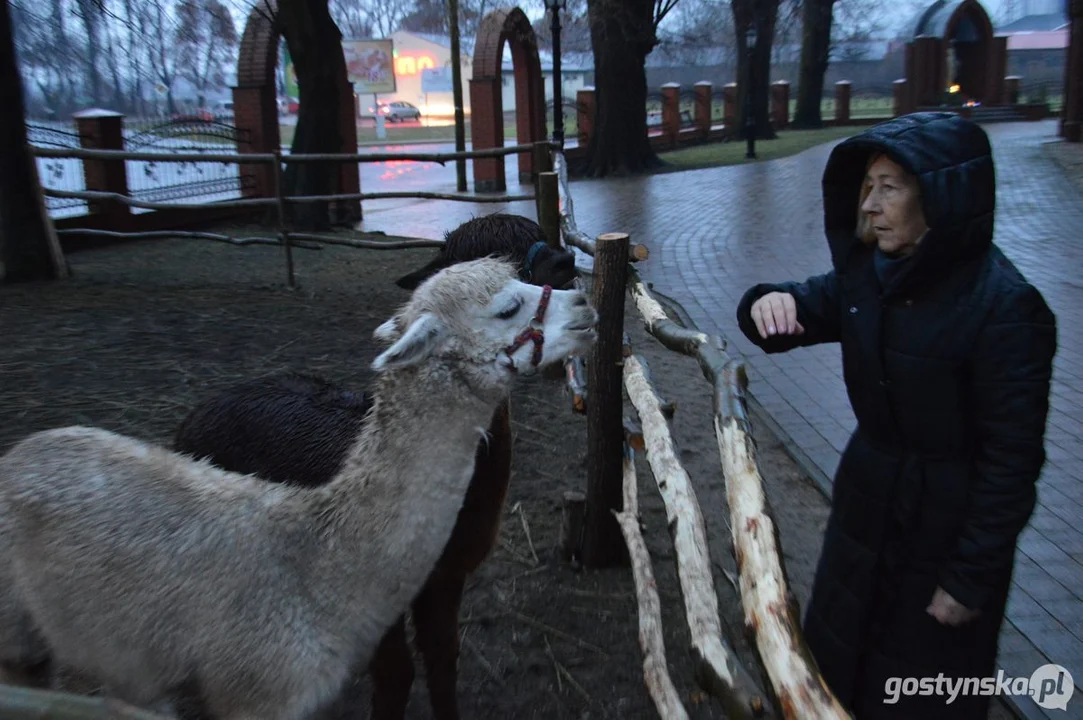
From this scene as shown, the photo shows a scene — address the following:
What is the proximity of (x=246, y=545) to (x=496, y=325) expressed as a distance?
2.80 feet

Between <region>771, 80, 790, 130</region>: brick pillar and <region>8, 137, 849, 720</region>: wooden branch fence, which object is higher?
<region>771, 80, 790, 130</region>: brick pillar

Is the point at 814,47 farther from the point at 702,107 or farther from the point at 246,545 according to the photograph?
the point at 246,545

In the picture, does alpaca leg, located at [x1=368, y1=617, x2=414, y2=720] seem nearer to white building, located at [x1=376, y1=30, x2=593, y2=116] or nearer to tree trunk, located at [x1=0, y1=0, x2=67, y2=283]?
tree trunk, located at [x1=0, y1=0, x2=67, y2=283]

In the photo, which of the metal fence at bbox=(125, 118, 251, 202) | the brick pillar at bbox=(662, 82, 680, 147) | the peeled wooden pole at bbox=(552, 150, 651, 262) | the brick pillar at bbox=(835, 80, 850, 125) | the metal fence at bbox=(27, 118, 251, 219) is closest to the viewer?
the peeled wooden pole at bbox=(552, 150, 651, 262)

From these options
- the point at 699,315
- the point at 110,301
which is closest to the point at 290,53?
the point at 110,301

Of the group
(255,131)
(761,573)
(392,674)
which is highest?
(255,131)

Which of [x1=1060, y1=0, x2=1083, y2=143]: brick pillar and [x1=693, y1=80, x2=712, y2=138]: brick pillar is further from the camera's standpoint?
[x1=693, y1=80, x2=712, y2=138]: brick pillar

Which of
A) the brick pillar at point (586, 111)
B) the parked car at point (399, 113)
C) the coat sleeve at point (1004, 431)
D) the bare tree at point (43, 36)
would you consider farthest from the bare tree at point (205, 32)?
the parked car at point (399, 113)

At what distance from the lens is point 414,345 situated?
232cm

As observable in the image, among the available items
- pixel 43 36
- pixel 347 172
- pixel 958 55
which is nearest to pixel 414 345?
pixel 43 36

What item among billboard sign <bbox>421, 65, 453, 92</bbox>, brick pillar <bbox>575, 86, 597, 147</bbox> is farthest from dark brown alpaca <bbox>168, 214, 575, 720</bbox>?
billboard sign <bbox>421, 65, 453, 92</bbox>

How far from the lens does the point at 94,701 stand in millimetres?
1413

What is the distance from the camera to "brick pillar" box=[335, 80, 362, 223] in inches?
611

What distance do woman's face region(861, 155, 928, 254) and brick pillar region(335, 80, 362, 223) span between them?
13.9m
